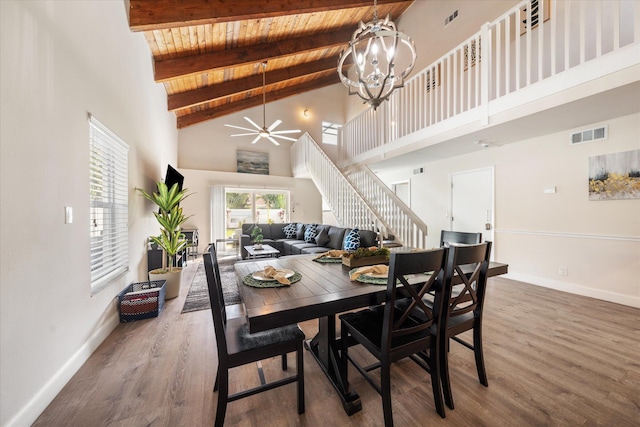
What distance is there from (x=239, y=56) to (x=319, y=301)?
4.73 m

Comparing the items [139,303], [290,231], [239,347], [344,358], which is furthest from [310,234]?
[239,347]

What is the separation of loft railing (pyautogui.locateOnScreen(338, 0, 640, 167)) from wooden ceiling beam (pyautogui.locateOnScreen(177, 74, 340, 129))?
2.87 metres

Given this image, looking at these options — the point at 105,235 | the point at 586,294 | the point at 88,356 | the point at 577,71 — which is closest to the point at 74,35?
the point at 105,235

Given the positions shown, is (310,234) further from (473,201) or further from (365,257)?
(365,257)

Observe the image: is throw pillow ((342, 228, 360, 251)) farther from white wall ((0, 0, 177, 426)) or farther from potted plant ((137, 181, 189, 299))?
white wall ((0, 0, 177, 426))

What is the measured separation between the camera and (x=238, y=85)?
5527mm

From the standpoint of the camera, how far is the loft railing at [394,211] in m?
4.02

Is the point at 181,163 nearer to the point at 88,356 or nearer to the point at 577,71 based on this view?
the point at 88,356

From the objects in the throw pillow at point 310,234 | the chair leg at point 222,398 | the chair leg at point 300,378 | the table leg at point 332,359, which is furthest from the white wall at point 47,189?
the throw pillow at point 310,234

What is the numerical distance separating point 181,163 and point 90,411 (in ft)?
20.7

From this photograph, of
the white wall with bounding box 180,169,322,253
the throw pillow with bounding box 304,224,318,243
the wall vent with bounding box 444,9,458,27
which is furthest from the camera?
the white wall with bounding box 180,169,322,253

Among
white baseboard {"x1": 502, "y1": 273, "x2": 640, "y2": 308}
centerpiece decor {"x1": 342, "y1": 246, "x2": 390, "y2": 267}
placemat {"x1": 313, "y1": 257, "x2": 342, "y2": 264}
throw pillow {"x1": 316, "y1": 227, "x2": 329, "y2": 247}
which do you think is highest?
centerpiece decor {"x1": 342, "y1": 246, "x2": 390, "y2": 267}

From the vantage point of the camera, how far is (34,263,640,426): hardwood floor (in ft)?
4.54

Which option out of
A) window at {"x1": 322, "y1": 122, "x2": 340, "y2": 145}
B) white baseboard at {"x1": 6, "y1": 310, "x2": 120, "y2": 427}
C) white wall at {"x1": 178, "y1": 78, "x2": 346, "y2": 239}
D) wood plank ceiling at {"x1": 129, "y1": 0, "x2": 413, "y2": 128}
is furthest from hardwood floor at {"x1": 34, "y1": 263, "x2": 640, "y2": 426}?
window at {"x1": 322, "y1": 122, "x2": 340, "y2": 145}
